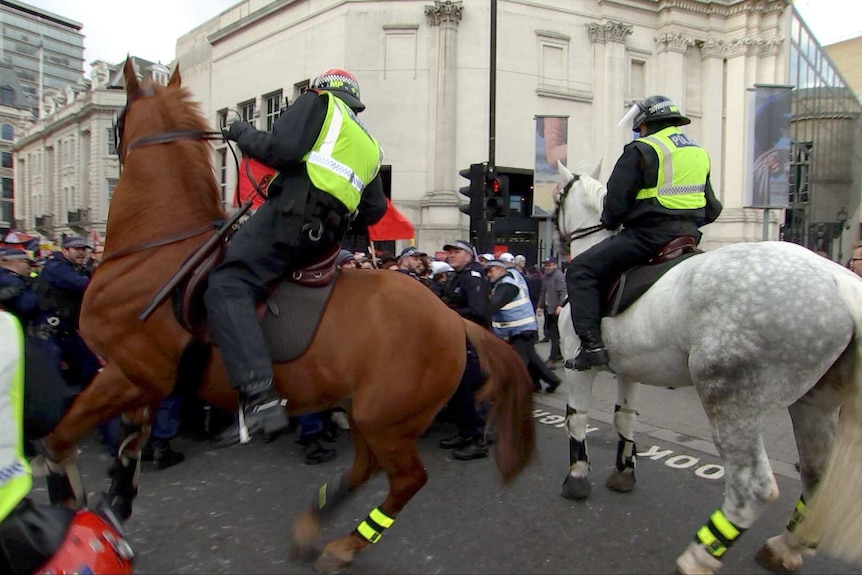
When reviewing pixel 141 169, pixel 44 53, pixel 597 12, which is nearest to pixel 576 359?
pixel 141 169

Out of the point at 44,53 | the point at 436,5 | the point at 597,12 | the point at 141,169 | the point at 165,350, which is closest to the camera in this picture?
the point at 165,350

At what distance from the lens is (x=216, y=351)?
10.8 ft

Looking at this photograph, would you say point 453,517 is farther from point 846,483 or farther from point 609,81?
point 609,81

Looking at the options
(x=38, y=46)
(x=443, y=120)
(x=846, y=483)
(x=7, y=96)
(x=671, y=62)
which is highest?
(x=38, y=46)

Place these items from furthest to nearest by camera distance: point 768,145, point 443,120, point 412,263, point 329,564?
point 443,120, point 768,145, point 412,263, point 329,564

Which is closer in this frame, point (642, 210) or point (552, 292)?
point (642, 210)

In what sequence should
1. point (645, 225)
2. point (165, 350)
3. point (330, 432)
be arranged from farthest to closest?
point (330, 432) < point (645, 225) < point (165, 350)

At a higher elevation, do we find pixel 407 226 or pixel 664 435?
pixel 407 226

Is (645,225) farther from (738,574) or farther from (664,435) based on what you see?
(664,435)

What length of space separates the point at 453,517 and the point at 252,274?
2.31 metres

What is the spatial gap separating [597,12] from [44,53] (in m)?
90.5

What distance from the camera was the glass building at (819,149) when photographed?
32.5 metres

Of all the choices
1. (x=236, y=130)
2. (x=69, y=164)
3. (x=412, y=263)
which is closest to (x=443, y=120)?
(x=412, y=263)

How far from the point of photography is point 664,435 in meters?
6.59
